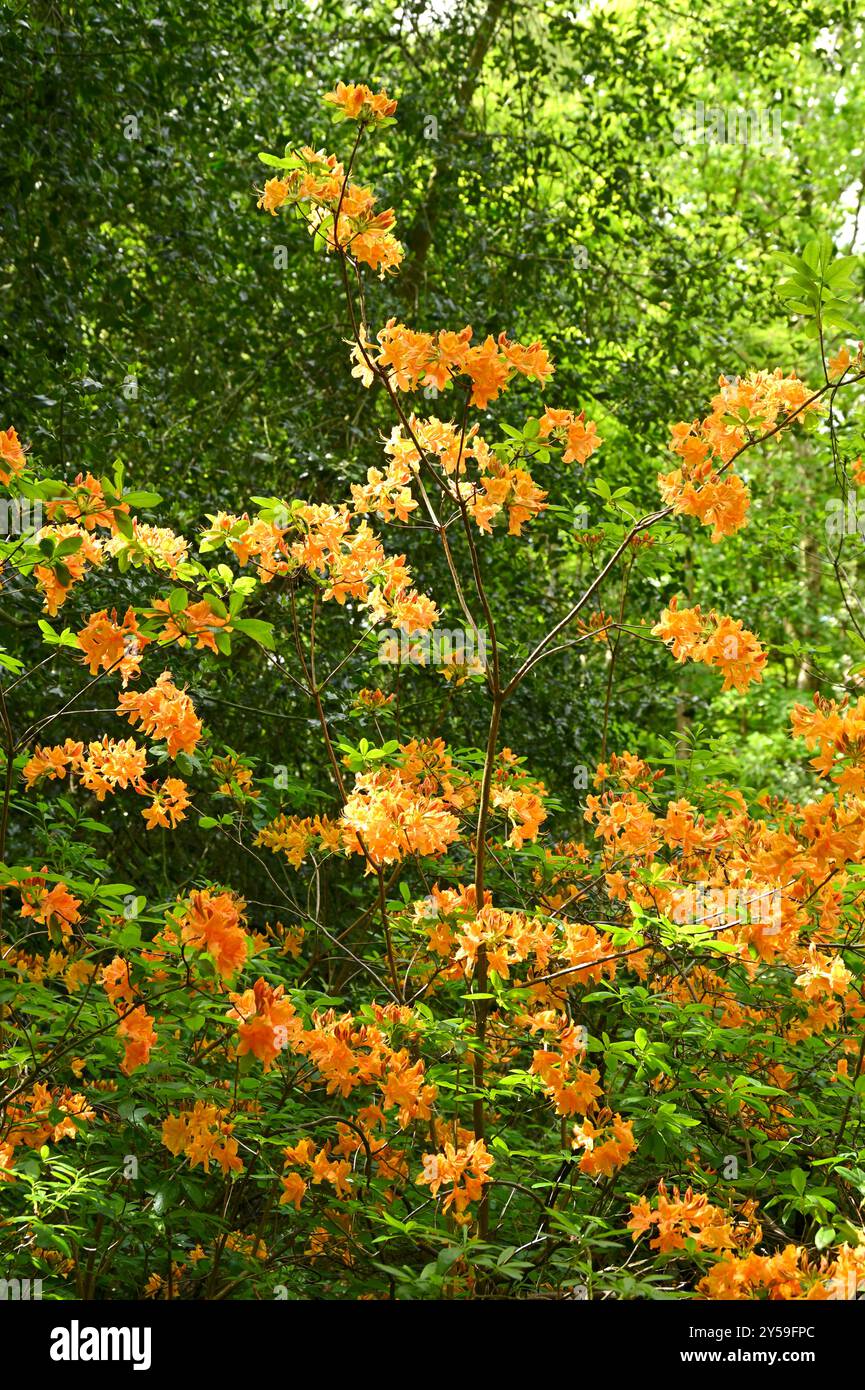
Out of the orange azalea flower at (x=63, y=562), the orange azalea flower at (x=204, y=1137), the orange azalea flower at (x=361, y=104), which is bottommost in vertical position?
the orange azalea flower at (x=204, y=1137)

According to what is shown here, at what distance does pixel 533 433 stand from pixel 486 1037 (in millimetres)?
1131

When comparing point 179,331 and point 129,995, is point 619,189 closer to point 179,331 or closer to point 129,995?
point 179,331

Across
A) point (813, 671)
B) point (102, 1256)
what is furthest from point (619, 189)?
point (102, 1256)

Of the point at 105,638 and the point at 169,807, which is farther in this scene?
the point at 169,807

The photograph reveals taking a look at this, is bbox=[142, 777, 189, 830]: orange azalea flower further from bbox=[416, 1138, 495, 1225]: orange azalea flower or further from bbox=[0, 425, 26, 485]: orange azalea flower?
bbox=[416, 1138, 495, 1225]: orange azalea flower

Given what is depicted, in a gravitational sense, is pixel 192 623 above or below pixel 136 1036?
above

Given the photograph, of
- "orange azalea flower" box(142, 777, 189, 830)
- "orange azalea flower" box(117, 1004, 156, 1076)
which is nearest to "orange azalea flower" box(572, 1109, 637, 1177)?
"orange azalea flower" box(117, 1004, 156, 1076)

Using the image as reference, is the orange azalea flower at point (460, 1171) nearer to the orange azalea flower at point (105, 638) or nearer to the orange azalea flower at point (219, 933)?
the orange azalea flower at point (219, 933)

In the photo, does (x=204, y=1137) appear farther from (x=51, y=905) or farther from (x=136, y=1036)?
(x=51, y=905)

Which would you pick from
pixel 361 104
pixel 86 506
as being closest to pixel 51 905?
pixel 86 506

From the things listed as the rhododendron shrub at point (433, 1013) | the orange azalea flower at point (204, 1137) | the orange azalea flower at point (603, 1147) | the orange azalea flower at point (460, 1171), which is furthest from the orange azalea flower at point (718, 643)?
the orange azalea flower at point (204, 1137)

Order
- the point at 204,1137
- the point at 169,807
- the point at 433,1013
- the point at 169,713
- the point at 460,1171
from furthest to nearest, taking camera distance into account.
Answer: the point at 169,807
the point at 433,1013
the point at 169,713
the point at 204,1137
the point at 460,1171

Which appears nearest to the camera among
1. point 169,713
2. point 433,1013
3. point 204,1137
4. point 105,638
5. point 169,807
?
point 204,1137

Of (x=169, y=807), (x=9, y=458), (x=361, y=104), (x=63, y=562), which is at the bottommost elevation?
(x=169, y=807)
